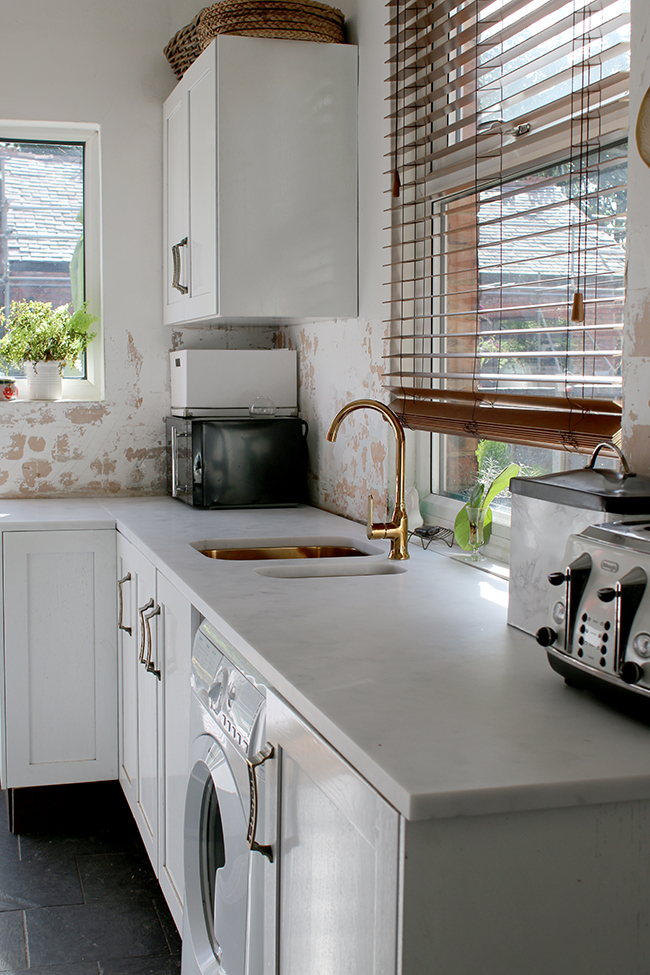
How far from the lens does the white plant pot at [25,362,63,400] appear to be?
335 centimetres

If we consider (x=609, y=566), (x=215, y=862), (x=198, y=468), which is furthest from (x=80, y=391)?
(x=609, y=566)

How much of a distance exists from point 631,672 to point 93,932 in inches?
69.7

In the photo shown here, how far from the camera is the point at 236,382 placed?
313cm

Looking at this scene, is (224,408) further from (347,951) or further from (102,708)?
(347,951)

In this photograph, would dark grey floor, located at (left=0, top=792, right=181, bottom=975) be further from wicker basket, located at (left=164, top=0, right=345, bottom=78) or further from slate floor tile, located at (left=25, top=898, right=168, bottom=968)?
wicker basket, located at (left=164, top=0, right=345, bottom=78)

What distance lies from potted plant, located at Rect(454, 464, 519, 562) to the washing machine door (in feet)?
2.46

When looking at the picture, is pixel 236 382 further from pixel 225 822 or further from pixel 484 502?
pixel 225 822

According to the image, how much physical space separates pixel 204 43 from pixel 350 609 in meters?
2.06

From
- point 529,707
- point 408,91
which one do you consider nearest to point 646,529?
point 529,707

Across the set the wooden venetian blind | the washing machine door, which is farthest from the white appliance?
the washing machine door

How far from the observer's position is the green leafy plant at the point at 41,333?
10.8 ft

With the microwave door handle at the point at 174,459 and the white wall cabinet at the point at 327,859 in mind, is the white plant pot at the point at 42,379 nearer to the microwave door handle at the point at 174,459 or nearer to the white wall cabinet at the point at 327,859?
the microwave door handle at the point at 174,459

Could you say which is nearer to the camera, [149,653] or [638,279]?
[638,279]

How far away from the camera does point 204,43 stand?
2.87 meters
